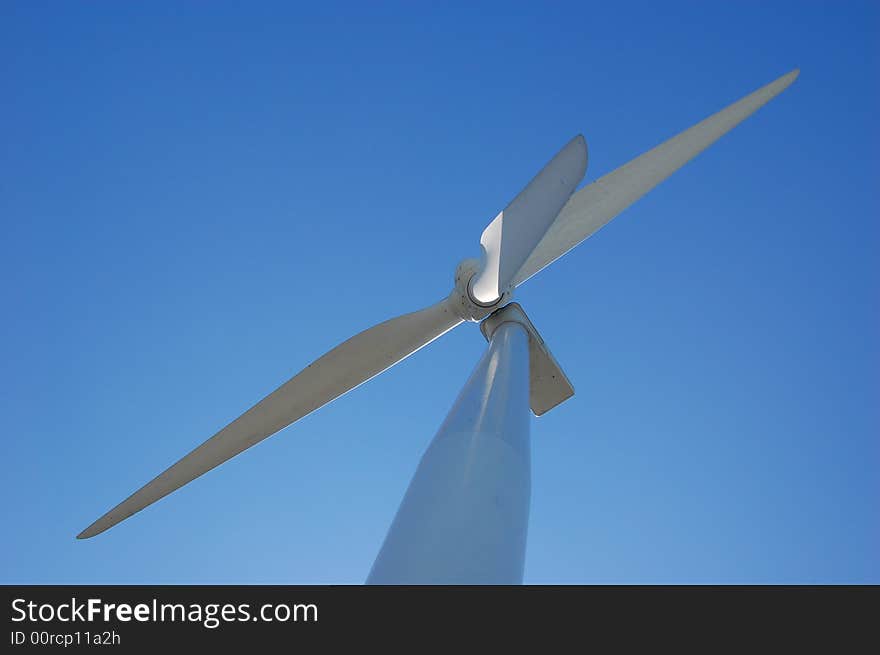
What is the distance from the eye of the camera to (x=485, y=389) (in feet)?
19.3

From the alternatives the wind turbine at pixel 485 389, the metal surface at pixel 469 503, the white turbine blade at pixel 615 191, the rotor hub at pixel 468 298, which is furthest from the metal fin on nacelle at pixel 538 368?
the metal surface at pixel 469 503

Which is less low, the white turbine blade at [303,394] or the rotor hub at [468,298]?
the rotor hub at [468,298]

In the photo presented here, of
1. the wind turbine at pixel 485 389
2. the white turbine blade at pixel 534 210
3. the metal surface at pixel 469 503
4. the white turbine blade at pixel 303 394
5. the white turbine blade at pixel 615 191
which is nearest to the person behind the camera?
the metal surface at pixel 469 503

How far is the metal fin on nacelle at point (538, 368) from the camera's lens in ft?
27.2

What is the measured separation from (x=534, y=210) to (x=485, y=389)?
6.70 ft

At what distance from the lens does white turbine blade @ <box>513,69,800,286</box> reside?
9.41 meters

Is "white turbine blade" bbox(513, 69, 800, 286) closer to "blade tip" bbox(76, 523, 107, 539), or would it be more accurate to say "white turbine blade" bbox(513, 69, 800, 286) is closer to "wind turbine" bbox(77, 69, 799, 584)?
"wind turbine" bbox(77, 69, 799, 584)

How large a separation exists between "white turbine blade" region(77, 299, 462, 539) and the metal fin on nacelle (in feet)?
1.91

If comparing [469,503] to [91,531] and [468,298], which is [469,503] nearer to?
[468,298]

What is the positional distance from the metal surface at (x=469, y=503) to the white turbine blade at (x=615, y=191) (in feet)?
13.2

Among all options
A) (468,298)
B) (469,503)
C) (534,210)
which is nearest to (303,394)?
(468,298)

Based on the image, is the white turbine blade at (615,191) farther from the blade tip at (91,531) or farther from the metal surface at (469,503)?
the blade tip at (91,531)

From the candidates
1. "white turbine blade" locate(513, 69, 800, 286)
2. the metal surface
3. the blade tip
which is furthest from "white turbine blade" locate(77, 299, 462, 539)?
the metal surface
